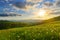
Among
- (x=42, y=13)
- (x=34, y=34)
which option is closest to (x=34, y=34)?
(x=34, y=34)

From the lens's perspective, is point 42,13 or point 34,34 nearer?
point 34,34

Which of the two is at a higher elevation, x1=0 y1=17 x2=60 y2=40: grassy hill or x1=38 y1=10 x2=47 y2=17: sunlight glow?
x1=38 y1=10 x2=47 y2=17: sunlight glow

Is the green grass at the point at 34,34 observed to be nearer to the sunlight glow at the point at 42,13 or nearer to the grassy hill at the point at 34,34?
the grassy hill at the point at 34,34

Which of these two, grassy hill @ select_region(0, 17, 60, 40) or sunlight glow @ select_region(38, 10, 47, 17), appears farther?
Answer: sunlight glow @ select_region(38, 10, 47, 17)

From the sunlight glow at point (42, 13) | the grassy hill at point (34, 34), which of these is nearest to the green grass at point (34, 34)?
the grassy hill at point (34, 34)

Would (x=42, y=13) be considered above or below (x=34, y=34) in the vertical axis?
above

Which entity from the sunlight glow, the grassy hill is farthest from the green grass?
the sunlight glow

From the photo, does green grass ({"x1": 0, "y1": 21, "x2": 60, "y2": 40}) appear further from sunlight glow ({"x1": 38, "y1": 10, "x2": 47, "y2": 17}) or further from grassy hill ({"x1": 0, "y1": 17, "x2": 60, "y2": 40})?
sunlight glow ({"x1": 38, "y1": 10, "x2": 47, "y2": 17})

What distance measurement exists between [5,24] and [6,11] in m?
0.37

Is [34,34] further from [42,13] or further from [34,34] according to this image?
[42,13]

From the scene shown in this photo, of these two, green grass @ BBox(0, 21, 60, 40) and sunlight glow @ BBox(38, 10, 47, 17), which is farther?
sunlight glow @ BBox(38, 10, 47, 17)

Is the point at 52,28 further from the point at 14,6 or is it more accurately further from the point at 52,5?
the point at 14,6

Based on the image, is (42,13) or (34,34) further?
(42,13)

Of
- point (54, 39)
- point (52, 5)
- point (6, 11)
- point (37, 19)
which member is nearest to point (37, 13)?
point (37, 19)
